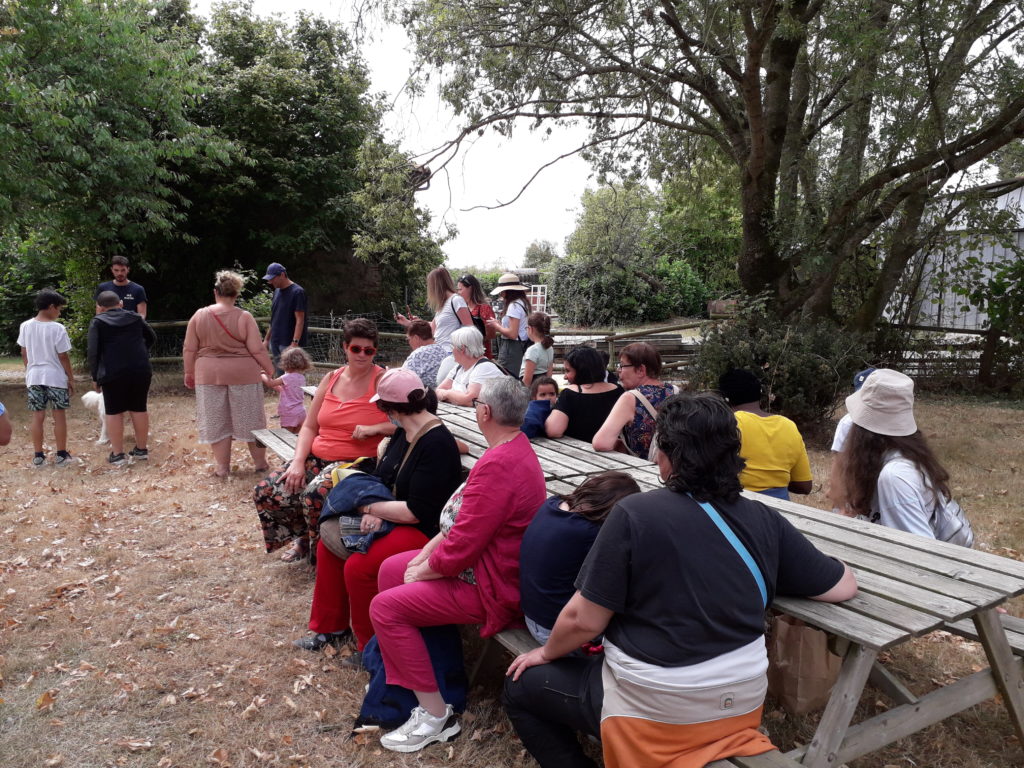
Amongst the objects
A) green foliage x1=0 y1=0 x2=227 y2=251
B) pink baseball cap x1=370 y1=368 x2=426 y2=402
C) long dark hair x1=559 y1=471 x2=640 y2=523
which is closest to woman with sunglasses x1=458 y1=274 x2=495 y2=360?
pink baseball cap x1=370 y1=368 x2=426 y2=402

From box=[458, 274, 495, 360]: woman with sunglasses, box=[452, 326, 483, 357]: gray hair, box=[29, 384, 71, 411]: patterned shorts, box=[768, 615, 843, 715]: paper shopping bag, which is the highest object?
box=[458, 274, 495, 360]: woman with sunglasses

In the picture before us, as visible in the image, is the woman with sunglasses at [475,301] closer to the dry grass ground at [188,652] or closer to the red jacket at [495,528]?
the dry grass ground at [188,652]

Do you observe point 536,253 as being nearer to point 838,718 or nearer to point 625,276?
point 625,276

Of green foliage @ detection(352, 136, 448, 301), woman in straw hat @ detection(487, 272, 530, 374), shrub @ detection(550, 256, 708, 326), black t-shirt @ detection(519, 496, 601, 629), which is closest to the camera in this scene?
black t-shirt @ detection(519, 496, 601, 629)

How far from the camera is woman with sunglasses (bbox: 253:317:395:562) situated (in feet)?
14.2

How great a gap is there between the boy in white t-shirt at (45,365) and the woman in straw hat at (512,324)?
4.15 m

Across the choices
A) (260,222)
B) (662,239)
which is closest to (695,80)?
(260,222)

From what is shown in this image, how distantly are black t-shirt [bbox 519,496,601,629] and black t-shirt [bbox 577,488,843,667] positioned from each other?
0.39m

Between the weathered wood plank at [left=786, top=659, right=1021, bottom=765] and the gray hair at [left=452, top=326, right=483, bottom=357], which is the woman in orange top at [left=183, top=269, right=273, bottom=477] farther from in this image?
the weathered wood plank at [left=786, top=659, right=1021, bottom=765]

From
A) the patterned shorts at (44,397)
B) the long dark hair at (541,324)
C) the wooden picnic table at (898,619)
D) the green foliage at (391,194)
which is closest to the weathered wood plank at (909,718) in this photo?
the wooden picnic table at (898,619)

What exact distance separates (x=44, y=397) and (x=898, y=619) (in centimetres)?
754

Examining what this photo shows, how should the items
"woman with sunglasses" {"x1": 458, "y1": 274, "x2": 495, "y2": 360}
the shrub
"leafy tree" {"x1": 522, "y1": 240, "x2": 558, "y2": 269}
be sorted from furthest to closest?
"leafy tree" {"x1": 522, "y1": 240, "x2": 558, "y2": 269} → the shrub → "woman with sunglasses" {"x1": 458, "y1": 274, "x2": 495, "y2": 360}

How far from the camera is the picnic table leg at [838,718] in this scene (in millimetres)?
2146

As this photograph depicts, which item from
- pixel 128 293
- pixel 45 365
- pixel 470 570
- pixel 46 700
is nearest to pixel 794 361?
pixel 470 570
